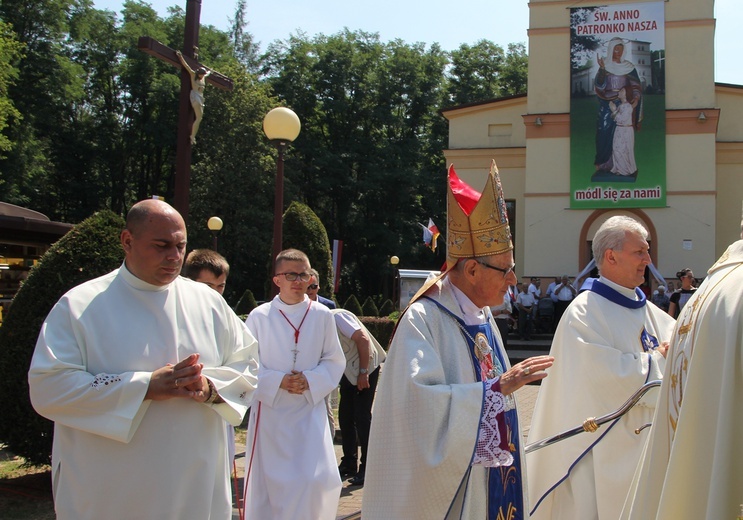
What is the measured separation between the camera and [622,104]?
94.3ft

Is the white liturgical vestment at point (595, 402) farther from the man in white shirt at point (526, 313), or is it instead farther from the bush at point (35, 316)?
the man in white shirt at point (526, 313)

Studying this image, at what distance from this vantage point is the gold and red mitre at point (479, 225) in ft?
11.9

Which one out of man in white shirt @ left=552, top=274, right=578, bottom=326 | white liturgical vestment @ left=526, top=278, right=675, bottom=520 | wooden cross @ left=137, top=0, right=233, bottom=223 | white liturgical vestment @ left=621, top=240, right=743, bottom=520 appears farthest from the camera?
man in white shirt @ left=552, top=274, right=578, bottom=326

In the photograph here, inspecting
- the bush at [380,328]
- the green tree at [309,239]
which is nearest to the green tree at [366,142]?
the bush at [380,328]

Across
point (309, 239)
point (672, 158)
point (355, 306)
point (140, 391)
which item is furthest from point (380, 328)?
point (672, 158)

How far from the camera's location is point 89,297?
335 cm

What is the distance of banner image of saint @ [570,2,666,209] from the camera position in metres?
28.8

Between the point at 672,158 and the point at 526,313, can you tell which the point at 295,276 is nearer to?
the point at 526,313

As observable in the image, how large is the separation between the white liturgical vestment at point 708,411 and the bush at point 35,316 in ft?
16.8

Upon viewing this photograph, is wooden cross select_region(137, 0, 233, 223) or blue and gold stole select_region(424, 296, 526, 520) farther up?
wooden cross select_region(137, 0, 233, 223)

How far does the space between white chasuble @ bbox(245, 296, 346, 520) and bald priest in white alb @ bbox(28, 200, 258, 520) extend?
2.09 meters

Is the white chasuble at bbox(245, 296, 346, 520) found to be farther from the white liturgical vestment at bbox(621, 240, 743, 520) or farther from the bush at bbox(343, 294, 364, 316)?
the bush at bbox(343, 294, 364, 316)

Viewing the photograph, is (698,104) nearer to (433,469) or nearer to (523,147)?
(523,147)

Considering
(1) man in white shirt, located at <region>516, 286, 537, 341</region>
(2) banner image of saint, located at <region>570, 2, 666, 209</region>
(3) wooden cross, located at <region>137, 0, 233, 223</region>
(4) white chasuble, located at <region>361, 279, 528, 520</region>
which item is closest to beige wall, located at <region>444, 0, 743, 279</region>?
(2) banner image of saint, located at <region>570, 2, 666, 209</region>
